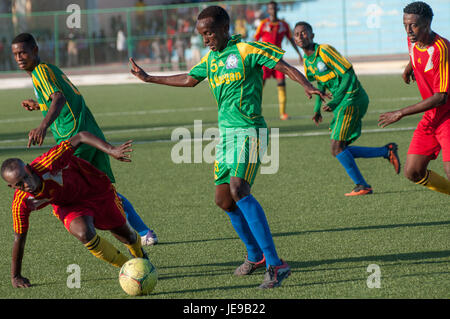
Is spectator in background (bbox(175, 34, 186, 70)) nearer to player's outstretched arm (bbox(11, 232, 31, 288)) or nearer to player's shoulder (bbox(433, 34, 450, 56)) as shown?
player's shoulder (bbox(433, 34, 450, 56))

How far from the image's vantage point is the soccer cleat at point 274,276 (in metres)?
5.37

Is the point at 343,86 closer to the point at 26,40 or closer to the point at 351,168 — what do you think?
the point at 351,168

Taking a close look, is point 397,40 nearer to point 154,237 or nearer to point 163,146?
point 163,146

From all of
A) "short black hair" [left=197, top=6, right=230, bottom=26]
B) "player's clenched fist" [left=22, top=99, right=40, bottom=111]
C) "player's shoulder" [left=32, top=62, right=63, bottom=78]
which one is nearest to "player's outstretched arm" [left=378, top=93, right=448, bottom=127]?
"short black hair" [left=197, top=6, right=230, bottom=26]

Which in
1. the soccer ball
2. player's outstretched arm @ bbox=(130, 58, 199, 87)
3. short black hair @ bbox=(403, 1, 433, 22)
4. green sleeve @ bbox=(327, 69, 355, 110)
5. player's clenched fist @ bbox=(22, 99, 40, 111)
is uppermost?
short black hair @ bbox=(403, 1, 433, 22)

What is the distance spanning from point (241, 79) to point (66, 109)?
154 centimetres

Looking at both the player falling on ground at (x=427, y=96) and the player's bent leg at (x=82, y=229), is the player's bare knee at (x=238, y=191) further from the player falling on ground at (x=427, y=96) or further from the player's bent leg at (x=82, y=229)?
the player falling on ground at (x=427, y=96)

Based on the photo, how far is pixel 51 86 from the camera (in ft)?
19.8

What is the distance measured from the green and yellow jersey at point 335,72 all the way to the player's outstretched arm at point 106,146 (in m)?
4.17

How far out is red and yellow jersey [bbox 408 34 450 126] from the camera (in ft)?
20.7

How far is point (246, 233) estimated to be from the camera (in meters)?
5.93

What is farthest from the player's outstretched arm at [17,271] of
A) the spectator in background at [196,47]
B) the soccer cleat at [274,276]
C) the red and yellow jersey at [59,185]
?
the spectator in background at [196,47]

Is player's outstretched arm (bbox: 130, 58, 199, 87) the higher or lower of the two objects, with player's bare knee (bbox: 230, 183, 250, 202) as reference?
higher
